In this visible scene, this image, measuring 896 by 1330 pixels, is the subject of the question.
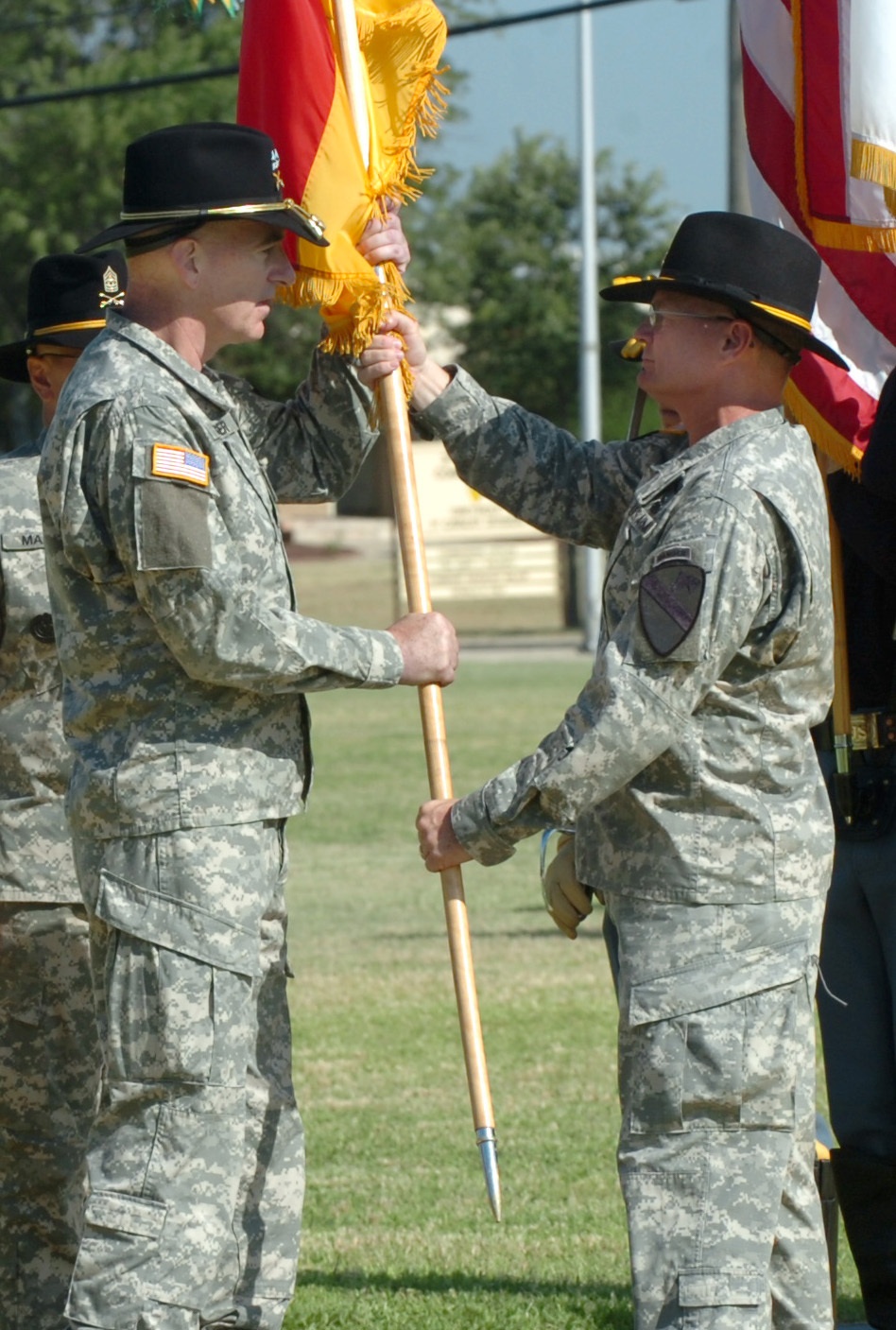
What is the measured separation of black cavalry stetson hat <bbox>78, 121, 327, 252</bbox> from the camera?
3.85m

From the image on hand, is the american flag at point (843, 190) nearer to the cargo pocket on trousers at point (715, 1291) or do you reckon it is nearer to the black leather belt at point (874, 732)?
the black leather belt at point (874, 732)

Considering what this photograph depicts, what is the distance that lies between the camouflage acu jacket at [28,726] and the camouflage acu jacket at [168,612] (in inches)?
30.3

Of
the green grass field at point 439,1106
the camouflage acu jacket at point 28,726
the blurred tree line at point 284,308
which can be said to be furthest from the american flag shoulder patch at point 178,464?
the blurred tree line at point 284,308

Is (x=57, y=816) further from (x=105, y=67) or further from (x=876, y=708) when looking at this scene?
(x=105, y=67)

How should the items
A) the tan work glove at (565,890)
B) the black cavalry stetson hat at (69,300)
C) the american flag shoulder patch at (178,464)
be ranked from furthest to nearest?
the black cavalry stetson hat at (69,300), the tan work glove at (565,890), the american flag shoulder patch at (178,464)

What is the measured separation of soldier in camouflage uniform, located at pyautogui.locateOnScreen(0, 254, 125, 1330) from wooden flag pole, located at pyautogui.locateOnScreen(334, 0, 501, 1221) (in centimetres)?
86

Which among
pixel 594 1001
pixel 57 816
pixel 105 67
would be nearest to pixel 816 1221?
pixel 57 816

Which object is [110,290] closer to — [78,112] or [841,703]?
[841,703]

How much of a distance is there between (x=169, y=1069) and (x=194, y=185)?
5.53 feet

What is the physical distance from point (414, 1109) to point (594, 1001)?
6.00 ft

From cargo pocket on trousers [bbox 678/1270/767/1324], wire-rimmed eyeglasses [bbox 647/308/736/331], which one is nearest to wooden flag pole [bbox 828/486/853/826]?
wire-rimmed eyeglasses [bbox 647/308/736/331]

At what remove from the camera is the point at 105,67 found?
36656 millimetres

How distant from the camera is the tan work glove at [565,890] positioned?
14.2 feet

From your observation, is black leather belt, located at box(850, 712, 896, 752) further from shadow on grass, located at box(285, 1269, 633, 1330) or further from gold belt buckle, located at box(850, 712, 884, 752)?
shadow on grass, located at box(285, 1269, 633, 1330)
